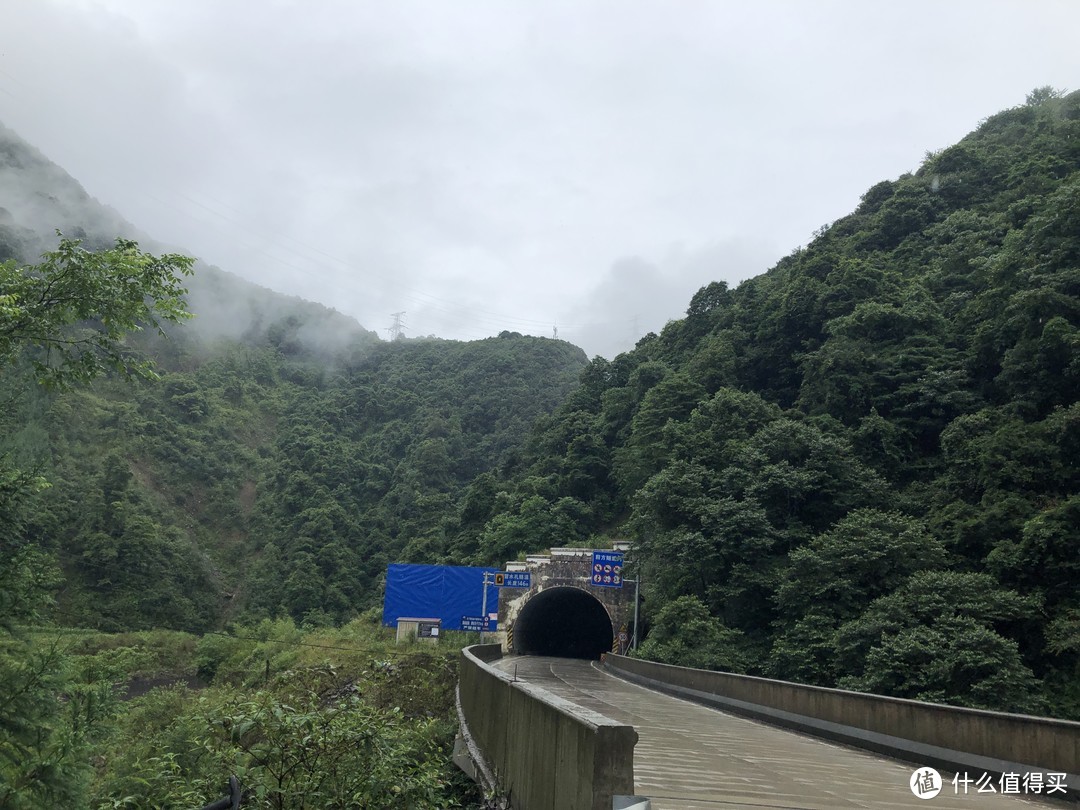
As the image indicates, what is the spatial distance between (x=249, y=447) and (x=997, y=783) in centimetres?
6618

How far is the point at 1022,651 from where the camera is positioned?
52.2 ft

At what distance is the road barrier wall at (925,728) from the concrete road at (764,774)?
0.22m

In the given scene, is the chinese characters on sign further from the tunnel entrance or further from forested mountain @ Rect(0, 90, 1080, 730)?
the tunnel entrance

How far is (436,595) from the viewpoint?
29703mm

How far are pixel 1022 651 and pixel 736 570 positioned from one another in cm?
764

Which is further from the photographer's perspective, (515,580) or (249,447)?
(249,447)

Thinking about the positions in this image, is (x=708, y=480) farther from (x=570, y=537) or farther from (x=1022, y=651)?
(x=570, y=537)

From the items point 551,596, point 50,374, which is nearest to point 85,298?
point 50,374

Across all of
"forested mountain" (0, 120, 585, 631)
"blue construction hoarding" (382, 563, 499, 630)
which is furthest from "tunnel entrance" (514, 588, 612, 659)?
"forested mountain" (0, 120, 585, 631)

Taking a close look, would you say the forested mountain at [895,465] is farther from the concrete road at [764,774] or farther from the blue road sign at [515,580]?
the concrete road at [764,774]

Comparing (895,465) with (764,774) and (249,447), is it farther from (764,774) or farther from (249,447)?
(249,447)

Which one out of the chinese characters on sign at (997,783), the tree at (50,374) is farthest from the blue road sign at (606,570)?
the chinese characters on sign at (997,783)

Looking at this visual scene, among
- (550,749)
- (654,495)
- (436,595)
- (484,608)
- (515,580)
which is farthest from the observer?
(515,580)

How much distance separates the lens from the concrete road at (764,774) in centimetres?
496
